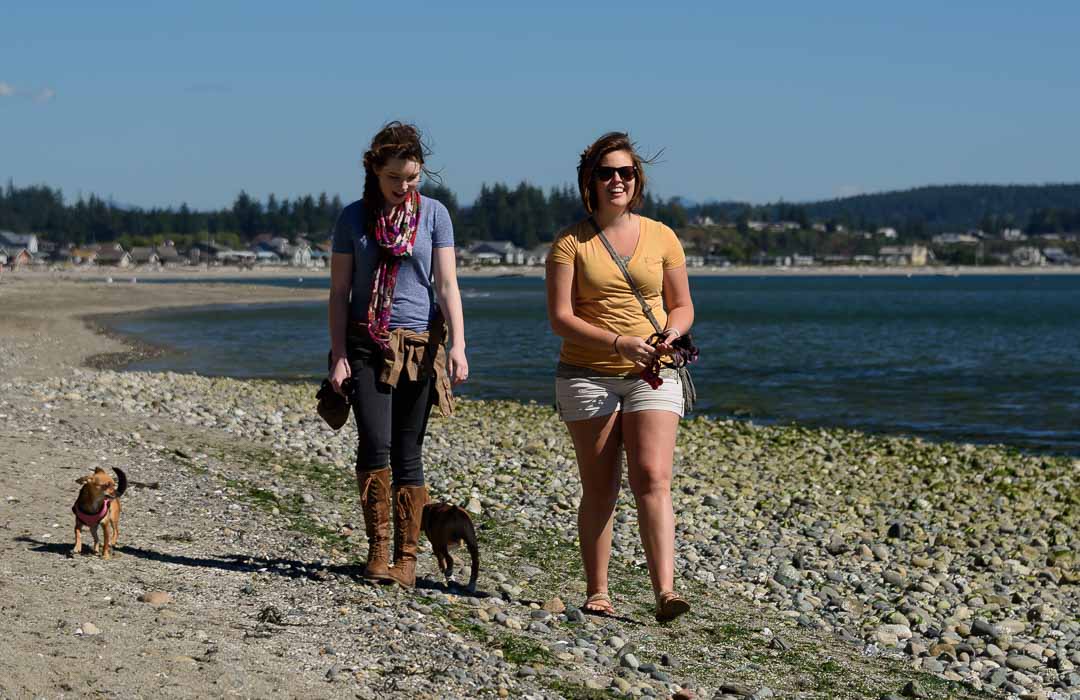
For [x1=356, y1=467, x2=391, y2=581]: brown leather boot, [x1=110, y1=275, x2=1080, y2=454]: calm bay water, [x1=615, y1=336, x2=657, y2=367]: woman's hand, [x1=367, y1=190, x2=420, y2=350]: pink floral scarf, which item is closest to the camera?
[x1=615, y1=336, x2=657, y2=367]: woman's hand

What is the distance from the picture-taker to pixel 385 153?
590cm

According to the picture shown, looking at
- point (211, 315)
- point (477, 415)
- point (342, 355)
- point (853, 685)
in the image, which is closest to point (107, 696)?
point (342, 355)

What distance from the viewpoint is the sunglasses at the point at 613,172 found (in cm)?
568

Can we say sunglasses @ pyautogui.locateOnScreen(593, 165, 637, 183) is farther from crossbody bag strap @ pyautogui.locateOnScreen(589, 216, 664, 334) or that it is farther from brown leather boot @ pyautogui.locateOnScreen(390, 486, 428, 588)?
brown leather boot @ pyautogui.locateOnScreen(390, 486, 428, 588)

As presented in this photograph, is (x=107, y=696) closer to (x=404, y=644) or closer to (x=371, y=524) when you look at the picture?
(x=404, y=644)

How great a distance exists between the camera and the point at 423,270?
6004mm

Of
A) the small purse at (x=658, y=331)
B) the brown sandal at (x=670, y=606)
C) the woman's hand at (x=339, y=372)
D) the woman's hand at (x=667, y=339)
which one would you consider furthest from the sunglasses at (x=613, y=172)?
the brown sandal at (x=670, y=606)

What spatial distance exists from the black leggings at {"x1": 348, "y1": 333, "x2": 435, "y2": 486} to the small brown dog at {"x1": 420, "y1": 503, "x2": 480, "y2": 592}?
359 millimetres

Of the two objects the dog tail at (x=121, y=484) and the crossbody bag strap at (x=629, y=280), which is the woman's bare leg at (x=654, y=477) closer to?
the crossbody bag strap at (x=629, y=280)

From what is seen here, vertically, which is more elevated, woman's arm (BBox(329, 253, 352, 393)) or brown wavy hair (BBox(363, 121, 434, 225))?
brown wavy hair (BBox(363, 121, 434, 225))

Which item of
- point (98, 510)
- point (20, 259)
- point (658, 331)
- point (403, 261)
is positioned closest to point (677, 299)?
point (658, 331)

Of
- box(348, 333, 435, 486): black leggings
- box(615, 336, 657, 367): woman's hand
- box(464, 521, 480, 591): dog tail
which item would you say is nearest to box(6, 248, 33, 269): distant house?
box(464, 521, 480, 591): dog tail

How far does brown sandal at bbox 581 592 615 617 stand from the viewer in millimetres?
6434

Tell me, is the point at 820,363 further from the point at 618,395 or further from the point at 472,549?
the point at 618,395
